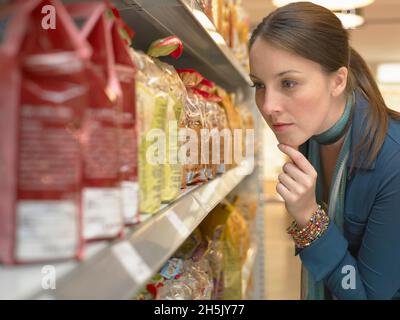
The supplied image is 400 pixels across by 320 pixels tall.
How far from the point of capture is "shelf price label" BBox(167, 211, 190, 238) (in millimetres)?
804

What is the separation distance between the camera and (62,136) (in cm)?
44

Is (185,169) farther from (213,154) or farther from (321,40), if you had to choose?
(321,40)

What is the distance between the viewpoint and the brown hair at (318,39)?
1.22m

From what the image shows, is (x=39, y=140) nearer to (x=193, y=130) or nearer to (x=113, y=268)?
(x=113, y=268)

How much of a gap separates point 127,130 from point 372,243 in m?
0.90

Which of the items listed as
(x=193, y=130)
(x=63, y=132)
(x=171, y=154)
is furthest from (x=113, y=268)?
(x=193, y=130)

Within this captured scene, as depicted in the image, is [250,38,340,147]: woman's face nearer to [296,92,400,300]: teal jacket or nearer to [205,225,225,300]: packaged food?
[296,92,400,300]: teal jacket

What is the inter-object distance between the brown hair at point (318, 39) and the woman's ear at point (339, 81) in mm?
17

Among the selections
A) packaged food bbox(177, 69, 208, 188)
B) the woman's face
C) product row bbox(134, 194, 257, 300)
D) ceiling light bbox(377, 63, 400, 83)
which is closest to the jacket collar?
the woman's face

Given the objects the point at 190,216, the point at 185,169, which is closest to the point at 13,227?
the point at 190,216

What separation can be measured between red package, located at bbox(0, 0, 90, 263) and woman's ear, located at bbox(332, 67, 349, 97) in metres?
0.99

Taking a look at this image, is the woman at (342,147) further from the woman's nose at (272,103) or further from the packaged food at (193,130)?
the packaged food at (193,130)

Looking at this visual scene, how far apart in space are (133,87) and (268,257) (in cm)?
509

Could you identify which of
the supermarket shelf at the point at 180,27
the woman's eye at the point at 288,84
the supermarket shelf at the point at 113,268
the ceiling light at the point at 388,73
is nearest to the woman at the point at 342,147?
the woman's eye at the point at 288,84
